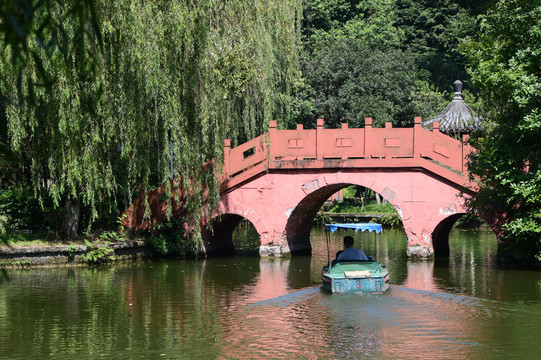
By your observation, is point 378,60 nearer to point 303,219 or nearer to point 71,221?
point 303,219

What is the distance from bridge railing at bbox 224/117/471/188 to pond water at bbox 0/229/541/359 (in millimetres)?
3236

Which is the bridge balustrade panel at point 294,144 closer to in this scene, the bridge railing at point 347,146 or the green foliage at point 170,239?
the bridge railing at point 347,146

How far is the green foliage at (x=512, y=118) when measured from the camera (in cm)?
1814

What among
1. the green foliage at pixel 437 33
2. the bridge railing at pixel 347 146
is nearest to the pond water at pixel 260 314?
the bridge railing at pixel 347 146

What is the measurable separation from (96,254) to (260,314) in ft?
27.1

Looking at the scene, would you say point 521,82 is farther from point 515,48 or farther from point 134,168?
point 134,168

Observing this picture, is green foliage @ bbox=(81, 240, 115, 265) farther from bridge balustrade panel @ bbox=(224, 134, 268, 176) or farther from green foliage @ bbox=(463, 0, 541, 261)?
green foliage @ bbox=(463, 0, 541, 261)

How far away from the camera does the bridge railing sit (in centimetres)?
2228

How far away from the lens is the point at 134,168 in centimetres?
1959

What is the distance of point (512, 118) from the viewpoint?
62.3ft

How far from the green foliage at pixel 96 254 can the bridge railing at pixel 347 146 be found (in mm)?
4468

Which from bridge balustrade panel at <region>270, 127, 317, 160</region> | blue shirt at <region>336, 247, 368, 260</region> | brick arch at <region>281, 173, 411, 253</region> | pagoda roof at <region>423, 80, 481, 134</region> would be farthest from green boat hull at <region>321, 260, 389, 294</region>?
pagoda roof at <region>423, 80, 481, 134</region>

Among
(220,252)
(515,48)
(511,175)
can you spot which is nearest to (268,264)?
(220,252)

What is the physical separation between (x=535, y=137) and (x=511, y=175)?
117 cm
